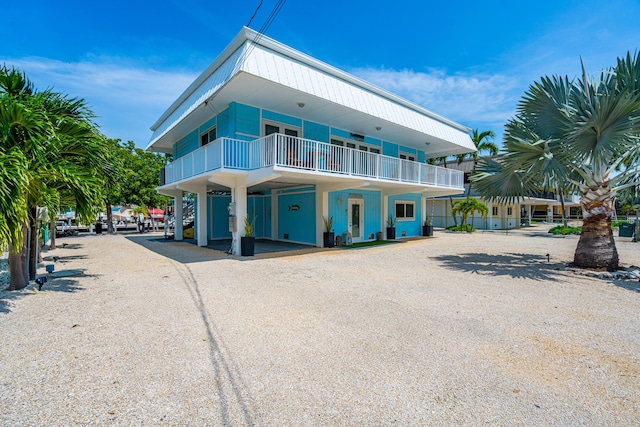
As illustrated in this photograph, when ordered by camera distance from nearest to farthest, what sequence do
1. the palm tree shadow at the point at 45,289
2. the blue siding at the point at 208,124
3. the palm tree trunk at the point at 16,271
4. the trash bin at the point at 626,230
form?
the palm tree shadow at the point at 45,289, the palm tree trunk at the point at 16,271, the blue siding at the point at 208,124, the trash bin at the point at 626,230

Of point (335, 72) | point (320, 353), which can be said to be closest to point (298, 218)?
point (335, 72)

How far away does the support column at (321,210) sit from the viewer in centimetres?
1333

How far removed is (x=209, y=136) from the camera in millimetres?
13867

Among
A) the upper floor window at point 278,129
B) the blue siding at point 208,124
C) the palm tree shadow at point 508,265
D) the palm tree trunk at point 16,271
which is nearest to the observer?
the palm tree trunk at point 16,271

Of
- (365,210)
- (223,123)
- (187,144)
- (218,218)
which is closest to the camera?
(223,123)

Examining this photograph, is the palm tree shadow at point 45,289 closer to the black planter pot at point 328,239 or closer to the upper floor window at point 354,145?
the black planter pot at point 328,239

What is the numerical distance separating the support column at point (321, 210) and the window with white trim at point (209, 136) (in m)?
5.09

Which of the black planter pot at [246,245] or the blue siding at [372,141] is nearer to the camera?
the black planter pot at [246,245]

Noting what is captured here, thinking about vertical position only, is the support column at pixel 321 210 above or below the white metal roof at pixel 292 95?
below

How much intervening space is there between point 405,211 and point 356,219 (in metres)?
4.69

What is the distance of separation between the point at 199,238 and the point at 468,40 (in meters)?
13.3

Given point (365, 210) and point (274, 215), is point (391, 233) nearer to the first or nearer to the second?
point (365, 210)

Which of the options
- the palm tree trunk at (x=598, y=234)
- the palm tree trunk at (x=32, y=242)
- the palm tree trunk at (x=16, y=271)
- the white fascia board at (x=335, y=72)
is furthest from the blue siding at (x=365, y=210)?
the palm tree trunk at (x=16, y=271)

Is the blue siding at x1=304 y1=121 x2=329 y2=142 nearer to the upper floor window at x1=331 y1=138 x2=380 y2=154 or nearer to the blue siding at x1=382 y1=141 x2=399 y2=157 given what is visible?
the upper floor window at x1=331 y1=138 x2=380 y2=154
